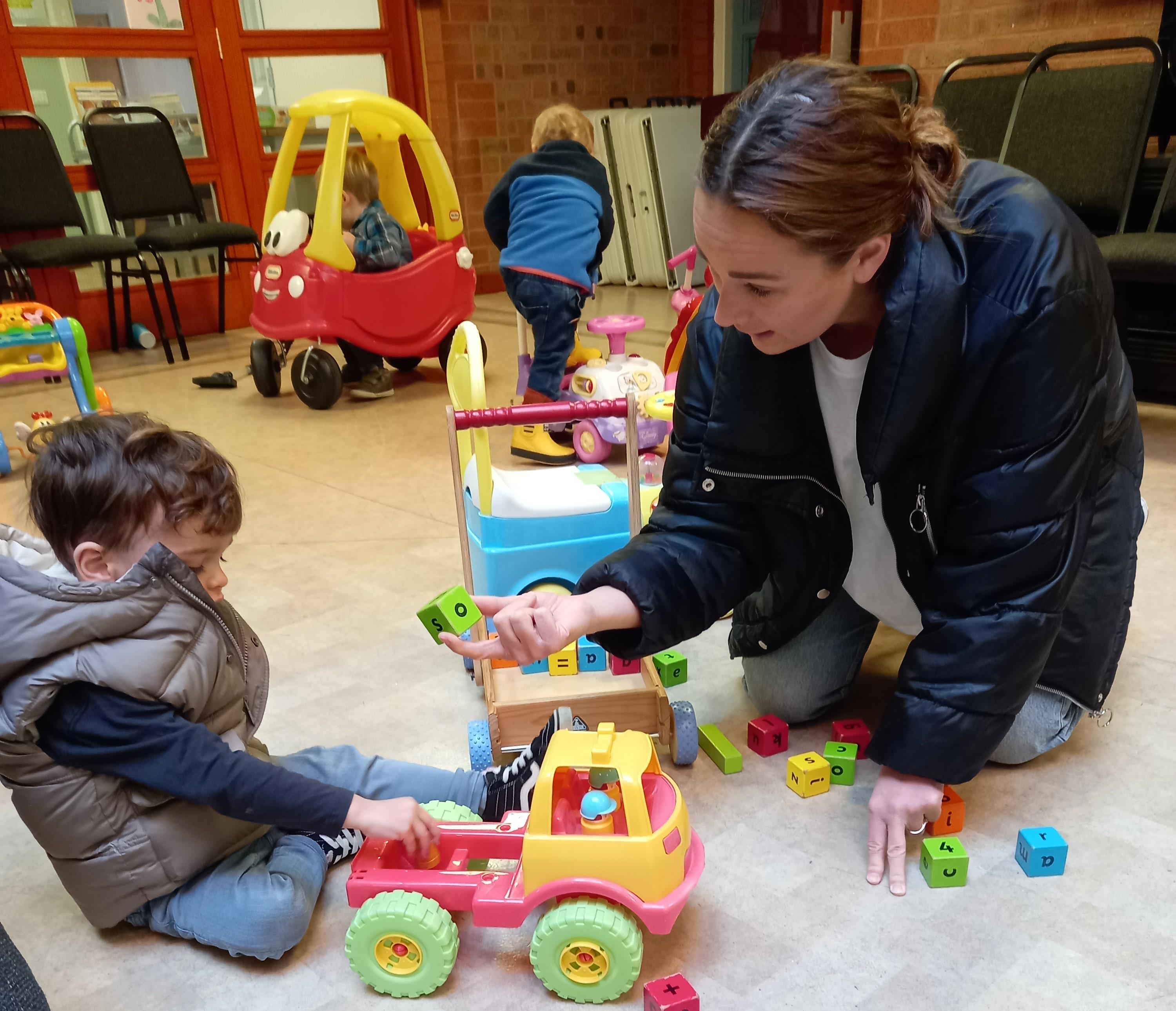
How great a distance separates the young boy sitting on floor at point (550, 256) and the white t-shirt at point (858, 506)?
170cm

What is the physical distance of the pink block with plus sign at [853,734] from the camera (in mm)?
1619

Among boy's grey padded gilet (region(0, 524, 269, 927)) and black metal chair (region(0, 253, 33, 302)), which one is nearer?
boy's grey padded gilet (region(0, 524, 269, 927))

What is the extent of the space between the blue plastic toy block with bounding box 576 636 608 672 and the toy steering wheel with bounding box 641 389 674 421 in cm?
89

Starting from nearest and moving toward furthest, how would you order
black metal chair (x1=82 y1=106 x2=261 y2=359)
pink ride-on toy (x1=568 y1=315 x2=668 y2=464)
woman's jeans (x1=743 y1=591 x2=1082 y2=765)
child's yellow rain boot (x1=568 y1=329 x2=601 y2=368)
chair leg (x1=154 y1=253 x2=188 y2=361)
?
woman's jeans (x1=743 y1=591 x2=1082 y2=765), pink ride-on toy (x1=568 y1=315 x2=668 y2=464), child's yellow rain boot (x1=568 y1=329 x2=601 y2=368), black metal chair (x1=82 y1=106 x2=261 y2=359), chair leg (x1=154 y1=253 x2=188 y2=361)

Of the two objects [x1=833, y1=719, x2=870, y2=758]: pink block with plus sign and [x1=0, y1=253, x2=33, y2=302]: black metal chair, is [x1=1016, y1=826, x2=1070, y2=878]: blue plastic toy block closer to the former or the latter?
[x1=833, y1=719, x2=870, y2=758]: pink block with plus sign

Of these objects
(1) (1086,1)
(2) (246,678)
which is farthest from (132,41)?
(2) (246,678)

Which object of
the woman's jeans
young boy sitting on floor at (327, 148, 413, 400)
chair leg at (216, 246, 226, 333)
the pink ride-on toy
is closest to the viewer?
the woman's jeans

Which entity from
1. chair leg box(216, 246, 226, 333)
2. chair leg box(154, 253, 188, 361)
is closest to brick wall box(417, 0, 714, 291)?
chair leg box(216, 246, 226, 333)

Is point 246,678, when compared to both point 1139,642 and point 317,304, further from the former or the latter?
point 317,304

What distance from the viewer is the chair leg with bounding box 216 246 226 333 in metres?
4.97

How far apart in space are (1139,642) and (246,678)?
1605 mm

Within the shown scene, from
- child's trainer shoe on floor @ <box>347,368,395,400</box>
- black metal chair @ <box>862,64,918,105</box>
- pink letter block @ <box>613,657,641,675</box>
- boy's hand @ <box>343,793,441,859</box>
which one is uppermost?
black metal chair @ <box>862,64,918,105</box>

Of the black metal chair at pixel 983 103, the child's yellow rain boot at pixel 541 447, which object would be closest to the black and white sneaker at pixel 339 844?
the child's yellow rain boot at pixel 541 447

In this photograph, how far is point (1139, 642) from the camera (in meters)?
1.91
